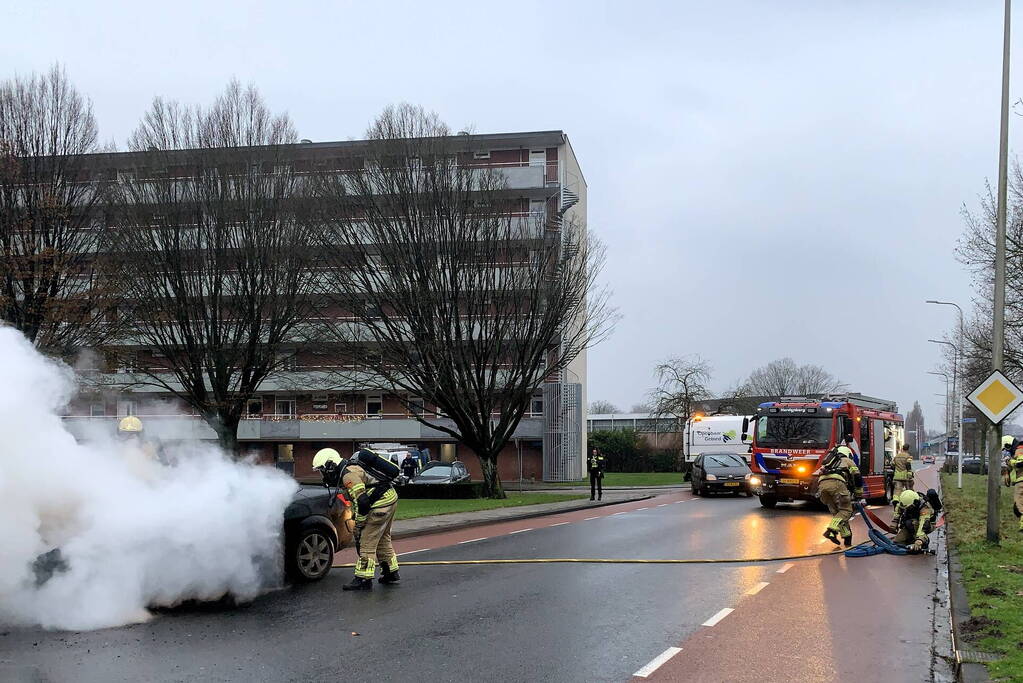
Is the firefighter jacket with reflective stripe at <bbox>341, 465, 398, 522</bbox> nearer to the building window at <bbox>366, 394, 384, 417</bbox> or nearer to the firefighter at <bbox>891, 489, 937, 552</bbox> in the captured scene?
the firefighter at <bbox>891, 489, 937, 552</bbox>

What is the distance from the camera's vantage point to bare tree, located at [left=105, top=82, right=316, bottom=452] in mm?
28812

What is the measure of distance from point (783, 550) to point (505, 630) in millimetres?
7866

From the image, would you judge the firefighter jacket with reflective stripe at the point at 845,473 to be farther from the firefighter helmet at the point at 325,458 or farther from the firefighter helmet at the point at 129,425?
the firefighter helmet at the point at 129,425

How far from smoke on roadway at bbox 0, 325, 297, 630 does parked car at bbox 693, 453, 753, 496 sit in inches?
951

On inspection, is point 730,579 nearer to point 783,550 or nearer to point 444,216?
point 783,550

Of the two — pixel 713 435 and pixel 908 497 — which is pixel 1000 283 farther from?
pixel 713 435

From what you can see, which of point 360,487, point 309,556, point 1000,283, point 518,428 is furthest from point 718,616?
point 518,428

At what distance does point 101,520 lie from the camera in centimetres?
898

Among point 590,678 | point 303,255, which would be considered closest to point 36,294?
point 303,255

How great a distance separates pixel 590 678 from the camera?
6742 millimetres

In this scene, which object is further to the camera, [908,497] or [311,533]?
[908,497]

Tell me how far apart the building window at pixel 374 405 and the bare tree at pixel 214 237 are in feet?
73.4

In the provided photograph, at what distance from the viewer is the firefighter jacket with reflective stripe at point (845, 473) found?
50.1ft

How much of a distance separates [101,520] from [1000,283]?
14.0 m
